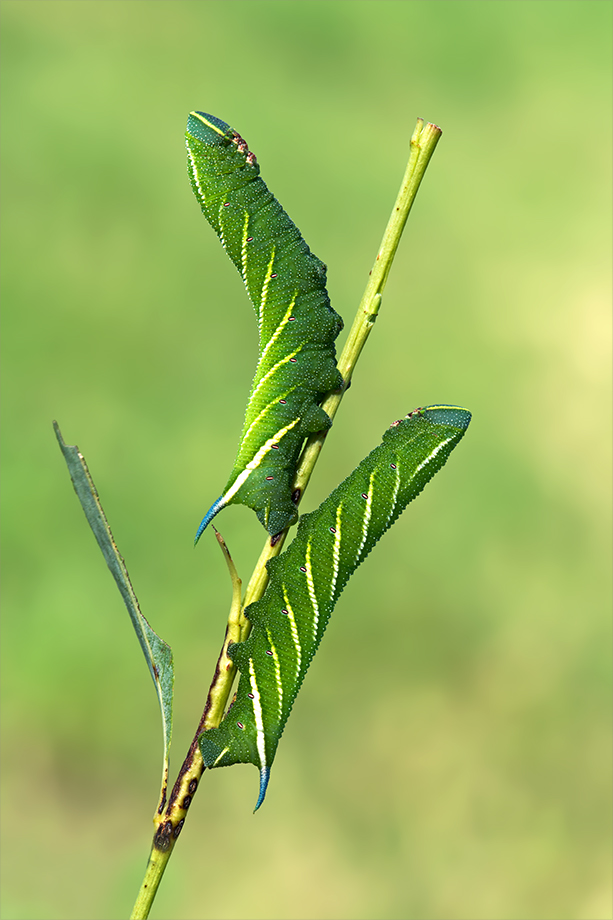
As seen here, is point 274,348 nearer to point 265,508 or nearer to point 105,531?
point 265,508

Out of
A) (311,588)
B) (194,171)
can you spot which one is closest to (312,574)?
(311,588)

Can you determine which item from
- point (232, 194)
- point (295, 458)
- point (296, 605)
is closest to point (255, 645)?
point (296, 605)

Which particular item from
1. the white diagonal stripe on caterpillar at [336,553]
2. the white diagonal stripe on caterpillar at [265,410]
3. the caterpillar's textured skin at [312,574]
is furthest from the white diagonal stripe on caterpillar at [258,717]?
the white diagonal stripe on caterpillar at [265,410]

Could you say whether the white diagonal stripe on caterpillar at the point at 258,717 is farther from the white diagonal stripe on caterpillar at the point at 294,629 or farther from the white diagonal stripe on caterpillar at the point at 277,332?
the white diagonal stripe on caterpillar at the point at 277,332

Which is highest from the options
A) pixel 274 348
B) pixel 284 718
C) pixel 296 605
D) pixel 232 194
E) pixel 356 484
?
pixel 232 194

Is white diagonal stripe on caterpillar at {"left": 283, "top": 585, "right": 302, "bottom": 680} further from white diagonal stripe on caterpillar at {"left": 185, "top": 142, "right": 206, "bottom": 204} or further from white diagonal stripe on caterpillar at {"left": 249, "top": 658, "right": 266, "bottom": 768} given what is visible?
white diagonal stripe on caterpillar at {"left": 185, "top": 142, "right": 206, "bottom": 204}

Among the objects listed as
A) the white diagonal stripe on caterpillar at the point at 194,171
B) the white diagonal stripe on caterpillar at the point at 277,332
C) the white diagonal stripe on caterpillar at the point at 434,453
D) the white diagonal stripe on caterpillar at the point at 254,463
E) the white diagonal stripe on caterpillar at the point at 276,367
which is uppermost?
the white diagonal stripe on caterpillar at the point at 194,171
